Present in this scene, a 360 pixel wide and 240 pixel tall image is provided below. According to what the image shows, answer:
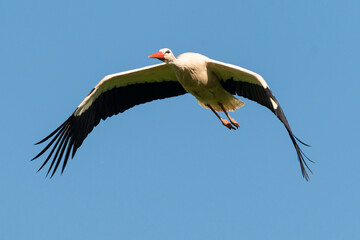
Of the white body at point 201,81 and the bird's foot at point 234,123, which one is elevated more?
the white body at point 201,81

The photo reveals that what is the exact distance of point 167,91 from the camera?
11234 mm

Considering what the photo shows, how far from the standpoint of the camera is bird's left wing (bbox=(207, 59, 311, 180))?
31.2 feet

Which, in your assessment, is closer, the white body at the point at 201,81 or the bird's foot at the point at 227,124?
the white body at the point at 201,81

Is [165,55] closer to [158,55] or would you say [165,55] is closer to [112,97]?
[158,55]

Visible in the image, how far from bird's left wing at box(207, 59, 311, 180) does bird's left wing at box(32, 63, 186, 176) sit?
926mm

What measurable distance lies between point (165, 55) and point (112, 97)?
161 centimetres

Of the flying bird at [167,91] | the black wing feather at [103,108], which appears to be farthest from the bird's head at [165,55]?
the black wing feather at [103,108]

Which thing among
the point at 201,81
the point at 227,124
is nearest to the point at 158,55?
the point at 201,81

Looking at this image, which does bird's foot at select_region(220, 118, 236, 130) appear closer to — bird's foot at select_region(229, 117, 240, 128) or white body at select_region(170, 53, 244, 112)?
bird's foot at select_region(229, 117, 240, 128)

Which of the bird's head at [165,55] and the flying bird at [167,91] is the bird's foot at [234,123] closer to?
the flying bird at [167,91]

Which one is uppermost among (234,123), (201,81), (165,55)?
(165,55)

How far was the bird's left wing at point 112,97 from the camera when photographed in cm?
1067

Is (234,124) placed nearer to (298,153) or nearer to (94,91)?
(298,153)

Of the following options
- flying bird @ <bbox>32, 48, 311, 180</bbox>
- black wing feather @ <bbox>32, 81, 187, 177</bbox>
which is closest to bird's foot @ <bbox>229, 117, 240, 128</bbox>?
flying bird @ <bbox>32, 48, 311, 180</bbox>
